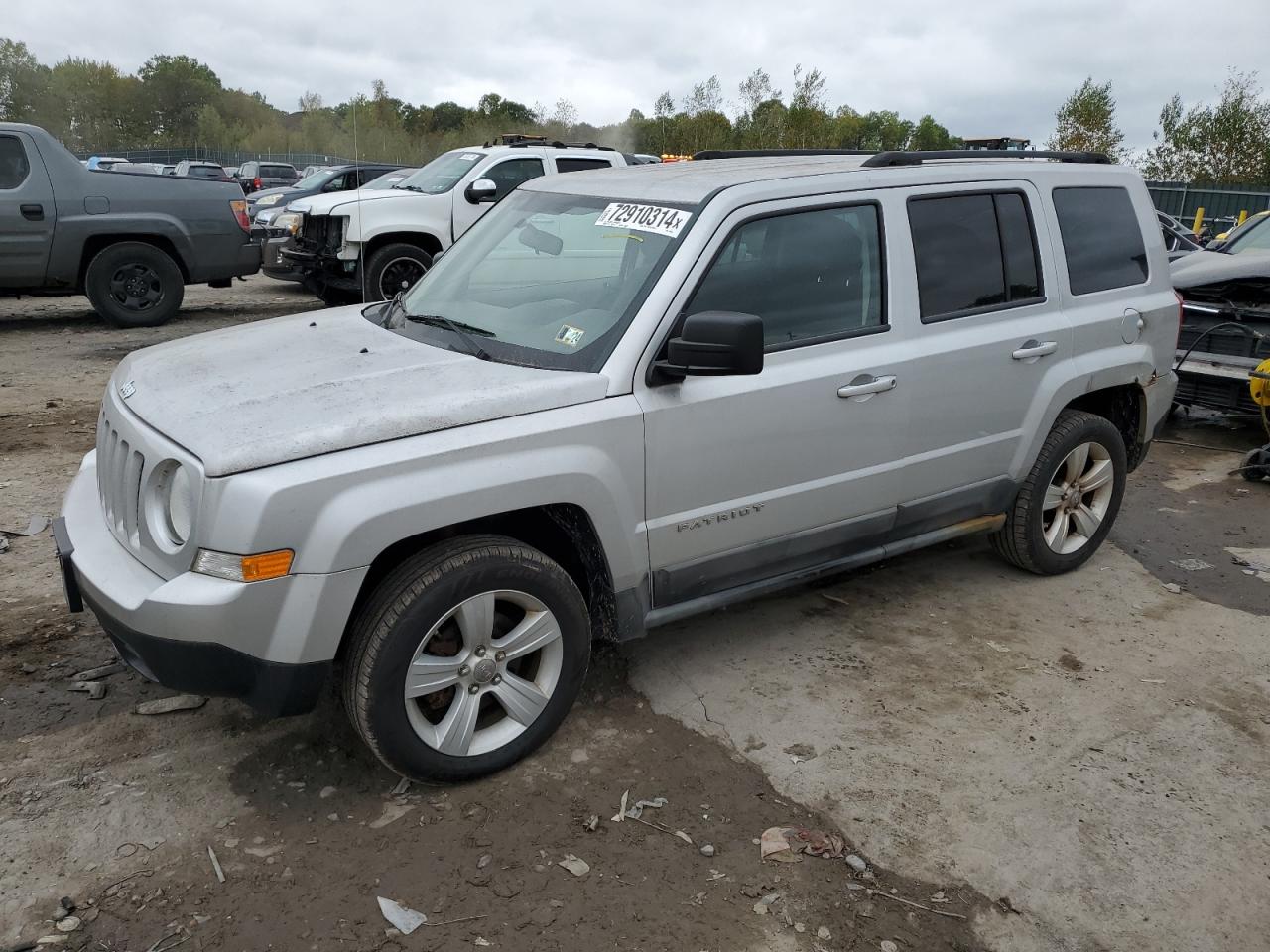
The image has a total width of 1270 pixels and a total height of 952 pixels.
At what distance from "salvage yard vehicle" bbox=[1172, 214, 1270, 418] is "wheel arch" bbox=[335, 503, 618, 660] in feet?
17.3

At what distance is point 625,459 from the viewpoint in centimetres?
336

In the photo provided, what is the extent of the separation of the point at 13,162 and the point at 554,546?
350 inches

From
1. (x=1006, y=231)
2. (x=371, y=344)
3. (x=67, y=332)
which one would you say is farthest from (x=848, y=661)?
(x=67, y=332)

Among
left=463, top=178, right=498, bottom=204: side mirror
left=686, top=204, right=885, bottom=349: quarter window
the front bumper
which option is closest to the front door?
left=686, top=204, right=885, bottom=349: quarter window

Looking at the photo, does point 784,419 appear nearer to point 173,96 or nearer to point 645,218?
point 645,218

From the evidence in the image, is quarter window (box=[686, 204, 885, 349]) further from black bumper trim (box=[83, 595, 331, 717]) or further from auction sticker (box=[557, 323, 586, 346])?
black bumper trim (box=[83, 595, 331, 717])

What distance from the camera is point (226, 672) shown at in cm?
290

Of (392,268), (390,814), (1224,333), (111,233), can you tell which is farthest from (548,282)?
(111,233)

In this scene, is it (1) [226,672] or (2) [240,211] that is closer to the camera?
(1) [226,672]

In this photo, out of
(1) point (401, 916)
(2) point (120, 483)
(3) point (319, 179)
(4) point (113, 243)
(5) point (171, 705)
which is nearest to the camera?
(1) point (401, 916)

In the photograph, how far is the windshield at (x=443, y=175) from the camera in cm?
1148

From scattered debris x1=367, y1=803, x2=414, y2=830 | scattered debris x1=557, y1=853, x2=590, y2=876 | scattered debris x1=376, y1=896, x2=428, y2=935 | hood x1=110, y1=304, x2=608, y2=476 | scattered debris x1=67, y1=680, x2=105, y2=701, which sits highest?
hood x1=110, y1=304, x2=608, y2=476

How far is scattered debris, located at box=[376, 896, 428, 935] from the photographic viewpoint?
274 cm

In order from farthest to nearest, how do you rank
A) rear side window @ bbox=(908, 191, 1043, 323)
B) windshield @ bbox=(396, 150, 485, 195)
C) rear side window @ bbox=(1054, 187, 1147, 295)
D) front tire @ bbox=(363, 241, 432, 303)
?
windshield @ bbox=(396, 150, 485, 195), front tire @ bbox=(363, 241, 432, 303), rear side window @ bbox=(1054, 187, 1147, 295), rear side window @ bbox=(908, 191, 1043, 323)
